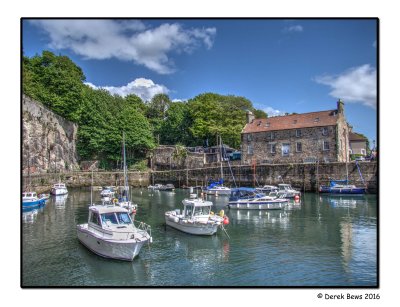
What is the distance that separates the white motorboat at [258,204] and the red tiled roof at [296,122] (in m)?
18.2

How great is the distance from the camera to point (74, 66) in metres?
67.2

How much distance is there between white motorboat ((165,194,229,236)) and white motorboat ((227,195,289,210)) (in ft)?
33.5

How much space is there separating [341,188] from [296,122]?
38.9ft

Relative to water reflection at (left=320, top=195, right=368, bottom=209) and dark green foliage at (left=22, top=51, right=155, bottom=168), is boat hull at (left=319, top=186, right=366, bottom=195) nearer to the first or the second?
water reflection at (left=320, top=195, right=368, bottom=209)

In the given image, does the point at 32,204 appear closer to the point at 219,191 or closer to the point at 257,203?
the point at 257,203

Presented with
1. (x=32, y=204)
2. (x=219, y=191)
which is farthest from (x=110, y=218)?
(x=219, y=191)

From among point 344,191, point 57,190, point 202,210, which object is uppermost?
point 202,210

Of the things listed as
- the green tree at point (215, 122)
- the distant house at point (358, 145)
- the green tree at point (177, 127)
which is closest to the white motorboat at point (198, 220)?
the green tree at point (215, 122)

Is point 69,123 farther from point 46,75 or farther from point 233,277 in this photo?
point 233,277

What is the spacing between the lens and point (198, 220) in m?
19.0

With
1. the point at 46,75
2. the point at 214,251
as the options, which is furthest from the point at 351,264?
the point at 46,75

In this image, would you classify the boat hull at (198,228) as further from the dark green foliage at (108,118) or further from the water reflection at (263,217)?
the dark green foliage at (108,118)

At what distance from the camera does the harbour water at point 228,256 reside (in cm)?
1171
